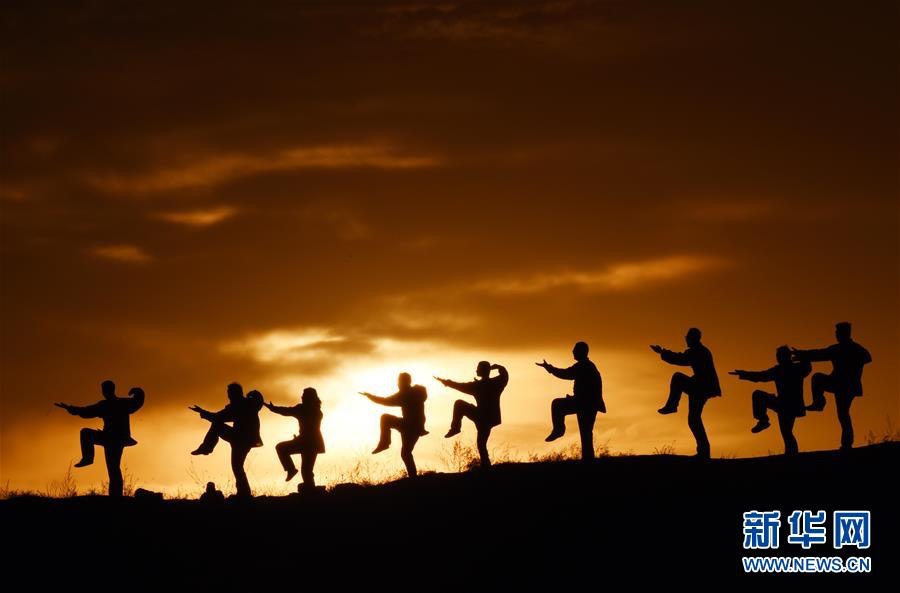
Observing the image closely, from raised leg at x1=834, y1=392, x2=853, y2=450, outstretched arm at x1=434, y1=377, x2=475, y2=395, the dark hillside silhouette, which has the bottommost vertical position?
the dark hillside silhouette

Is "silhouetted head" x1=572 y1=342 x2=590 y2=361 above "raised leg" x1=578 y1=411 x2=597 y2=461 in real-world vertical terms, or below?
above

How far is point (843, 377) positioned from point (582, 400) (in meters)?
5.20

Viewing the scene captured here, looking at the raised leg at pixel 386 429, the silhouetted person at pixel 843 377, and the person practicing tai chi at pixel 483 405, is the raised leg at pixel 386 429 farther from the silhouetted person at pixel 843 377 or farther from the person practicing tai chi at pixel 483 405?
the silhouetted person at pixel 843 377

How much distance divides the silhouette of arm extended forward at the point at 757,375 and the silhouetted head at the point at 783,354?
25 cm

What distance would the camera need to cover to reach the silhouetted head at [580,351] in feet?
105

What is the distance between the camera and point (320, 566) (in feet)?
93.7

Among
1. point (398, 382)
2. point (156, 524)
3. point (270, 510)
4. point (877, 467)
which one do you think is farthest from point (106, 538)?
point (877, 467)

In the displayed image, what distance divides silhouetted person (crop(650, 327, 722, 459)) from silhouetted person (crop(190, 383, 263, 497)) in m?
A: 8.85

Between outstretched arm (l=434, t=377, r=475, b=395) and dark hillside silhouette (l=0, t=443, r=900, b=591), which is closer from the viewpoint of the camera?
dark hillside silhouette (l=0, t=443, r=900, b=591)

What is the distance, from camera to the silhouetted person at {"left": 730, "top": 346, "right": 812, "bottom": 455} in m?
31.7

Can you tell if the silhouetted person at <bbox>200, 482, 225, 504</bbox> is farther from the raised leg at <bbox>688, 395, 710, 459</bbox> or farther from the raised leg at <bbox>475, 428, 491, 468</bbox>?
the raised leg at <bbox>688, 395, 710, 459</bbox>

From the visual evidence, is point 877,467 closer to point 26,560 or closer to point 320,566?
point 320,566

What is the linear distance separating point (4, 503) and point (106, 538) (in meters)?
3.63

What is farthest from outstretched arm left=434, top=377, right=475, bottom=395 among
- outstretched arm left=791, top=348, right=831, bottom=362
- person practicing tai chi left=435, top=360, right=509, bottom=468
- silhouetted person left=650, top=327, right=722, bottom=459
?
outstretched arm left=791, top=348, right=831, bottom=362
